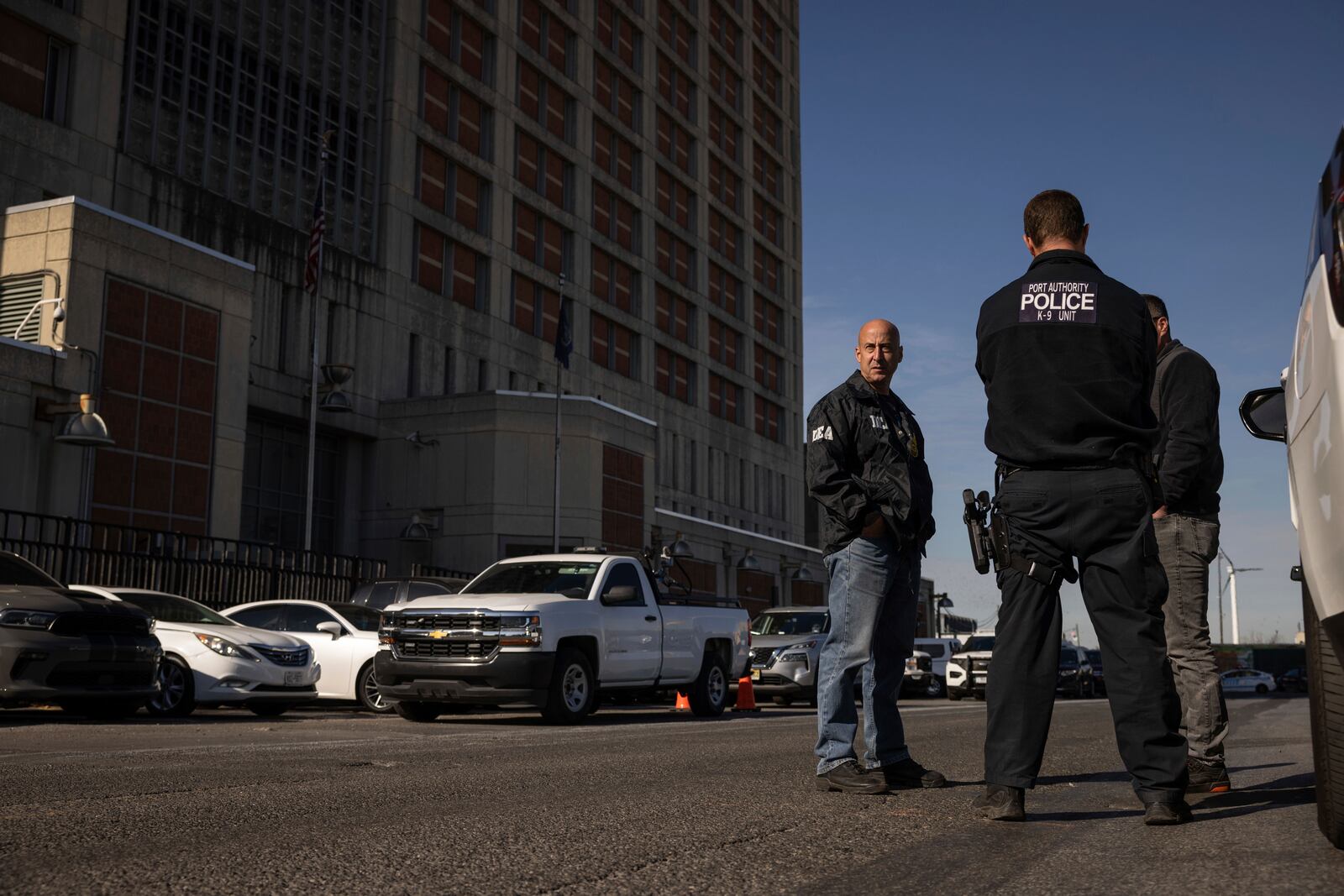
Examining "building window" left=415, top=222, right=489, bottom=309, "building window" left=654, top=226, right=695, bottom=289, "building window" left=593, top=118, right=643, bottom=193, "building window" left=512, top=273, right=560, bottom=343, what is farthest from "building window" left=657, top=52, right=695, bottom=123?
"building window" left=415, top=222, right=489, bottom=309

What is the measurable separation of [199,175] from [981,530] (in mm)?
36859

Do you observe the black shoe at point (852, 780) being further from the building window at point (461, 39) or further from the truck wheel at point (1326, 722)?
the building window at point (461, 39)

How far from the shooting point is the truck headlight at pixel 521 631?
1334 centimetres

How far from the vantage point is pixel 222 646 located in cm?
1473

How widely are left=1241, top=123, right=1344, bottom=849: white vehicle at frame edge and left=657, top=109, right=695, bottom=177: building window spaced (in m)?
62.6

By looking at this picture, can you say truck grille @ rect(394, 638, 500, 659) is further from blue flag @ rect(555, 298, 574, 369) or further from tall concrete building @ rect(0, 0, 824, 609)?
blue flag @ rect(555, 298, 574, 369)

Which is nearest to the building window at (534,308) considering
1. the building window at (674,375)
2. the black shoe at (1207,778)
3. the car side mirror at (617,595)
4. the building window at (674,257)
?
the building window at (674,375)

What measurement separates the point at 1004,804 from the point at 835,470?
1.73m

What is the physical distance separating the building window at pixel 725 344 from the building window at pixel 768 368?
236cm

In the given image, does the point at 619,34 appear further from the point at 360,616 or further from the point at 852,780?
the point at 852,780

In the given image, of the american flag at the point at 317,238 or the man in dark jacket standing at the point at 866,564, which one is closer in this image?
the man in dark jacket standing at the point at 866,564

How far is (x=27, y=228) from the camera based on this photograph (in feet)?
85.4

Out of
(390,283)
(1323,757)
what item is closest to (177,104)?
(390,283)

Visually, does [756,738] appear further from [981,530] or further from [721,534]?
[721,534]
